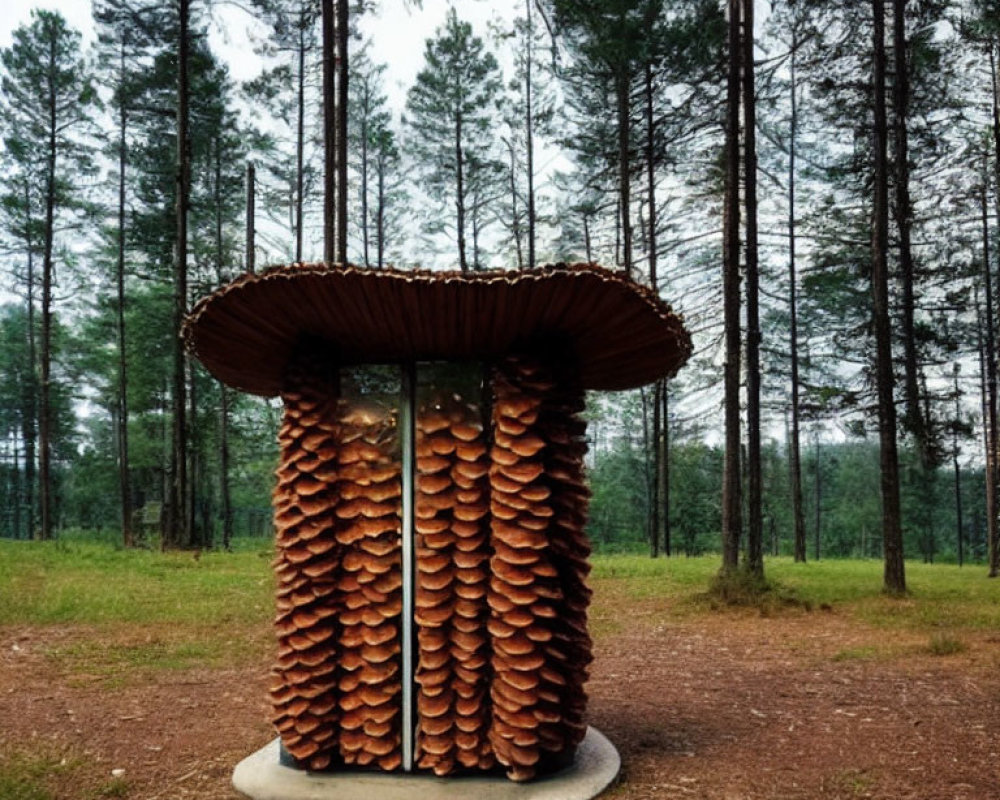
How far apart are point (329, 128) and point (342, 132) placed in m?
0.75

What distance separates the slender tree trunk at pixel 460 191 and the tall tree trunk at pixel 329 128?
38.7ft

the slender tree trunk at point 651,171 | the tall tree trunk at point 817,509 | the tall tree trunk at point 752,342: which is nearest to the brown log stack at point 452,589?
the tall tree trunk at point 752,342

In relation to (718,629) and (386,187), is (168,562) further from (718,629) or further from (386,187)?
(386,187)

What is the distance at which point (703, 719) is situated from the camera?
534cm

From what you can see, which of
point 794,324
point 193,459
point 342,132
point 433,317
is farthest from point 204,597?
point 794,324

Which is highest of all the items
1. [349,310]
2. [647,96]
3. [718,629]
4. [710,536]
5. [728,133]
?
[647,96]

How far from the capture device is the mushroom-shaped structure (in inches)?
151

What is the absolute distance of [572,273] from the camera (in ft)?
11.2

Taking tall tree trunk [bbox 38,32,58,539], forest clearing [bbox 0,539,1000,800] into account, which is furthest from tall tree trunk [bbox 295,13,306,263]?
forest clearing [bbox 0,539,1000,800]

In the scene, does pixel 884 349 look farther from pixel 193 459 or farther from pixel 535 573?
pixel 193 459

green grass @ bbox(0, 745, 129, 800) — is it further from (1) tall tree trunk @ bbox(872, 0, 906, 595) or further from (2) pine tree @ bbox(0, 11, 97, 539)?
(2) pine tree @ bbox(0, 11, 97, 539)

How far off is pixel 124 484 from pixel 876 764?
21121 mm

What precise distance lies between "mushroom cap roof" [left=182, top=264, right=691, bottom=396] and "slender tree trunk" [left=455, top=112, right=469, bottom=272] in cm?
1828

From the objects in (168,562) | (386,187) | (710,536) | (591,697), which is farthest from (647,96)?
(710,536)
